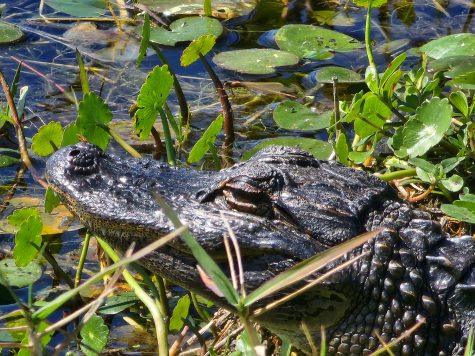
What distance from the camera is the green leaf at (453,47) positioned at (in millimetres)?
5109

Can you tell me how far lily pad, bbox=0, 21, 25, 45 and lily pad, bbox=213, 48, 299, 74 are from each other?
130 centimetres

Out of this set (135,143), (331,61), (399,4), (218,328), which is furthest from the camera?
(399,4)

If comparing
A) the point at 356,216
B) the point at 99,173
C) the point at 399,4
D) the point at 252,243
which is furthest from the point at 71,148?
the point at 399,4

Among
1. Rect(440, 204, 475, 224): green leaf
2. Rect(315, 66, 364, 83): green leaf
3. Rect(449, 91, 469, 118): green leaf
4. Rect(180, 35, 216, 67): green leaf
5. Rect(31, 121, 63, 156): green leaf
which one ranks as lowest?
Rect(315, 66, 364, 83): green leaf

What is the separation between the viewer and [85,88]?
4277 millimetres

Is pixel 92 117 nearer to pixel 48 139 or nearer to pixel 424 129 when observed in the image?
pixel 48 139

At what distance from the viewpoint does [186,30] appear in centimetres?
568

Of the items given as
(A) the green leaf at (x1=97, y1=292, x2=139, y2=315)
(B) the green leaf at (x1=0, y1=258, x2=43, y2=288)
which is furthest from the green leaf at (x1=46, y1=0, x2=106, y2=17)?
(A) the green leaf at (x1=97, y1=292, x2=139, y2=315)

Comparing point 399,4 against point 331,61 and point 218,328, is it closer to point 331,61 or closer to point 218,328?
point 331,61

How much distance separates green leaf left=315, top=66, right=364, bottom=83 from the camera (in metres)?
5.48

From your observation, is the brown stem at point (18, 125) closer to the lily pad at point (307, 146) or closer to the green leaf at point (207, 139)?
the green leaf at point (207, 139)

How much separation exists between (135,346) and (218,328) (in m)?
0.36

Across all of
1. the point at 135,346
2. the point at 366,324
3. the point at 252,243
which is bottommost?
the point at 135,346

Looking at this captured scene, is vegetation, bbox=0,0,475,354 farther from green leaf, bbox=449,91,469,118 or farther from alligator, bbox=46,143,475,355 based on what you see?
alligator, bbox=46,143,475,355
